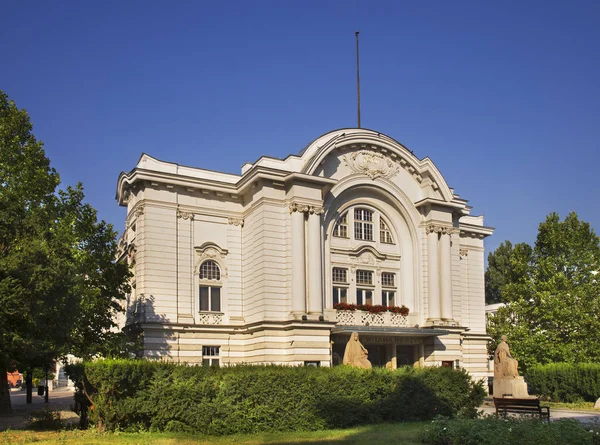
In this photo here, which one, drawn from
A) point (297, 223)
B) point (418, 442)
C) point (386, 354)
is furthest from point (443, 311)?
point (418, 442)

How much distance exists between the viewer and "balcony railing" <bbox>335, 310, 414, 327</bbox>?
35531 millimetres

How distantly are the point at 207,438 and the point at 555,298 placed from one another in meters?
29.5

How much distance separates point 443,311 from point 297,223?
10850 millimetres

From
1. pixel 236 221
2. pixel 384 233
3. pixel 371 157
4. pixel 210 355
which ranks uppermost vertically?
pixel 371 157

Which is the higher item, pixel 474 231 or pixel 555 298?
pixel 474 231

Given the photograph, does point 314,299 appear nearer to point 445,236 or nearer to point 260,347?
point 260,347

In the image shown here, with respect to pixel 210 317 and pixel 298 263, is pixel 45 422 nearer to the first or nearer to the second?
pixel 210 317

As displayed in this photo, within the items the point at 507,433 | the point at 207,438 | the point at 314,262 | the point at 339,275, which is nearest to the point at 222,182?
the point at 314,262

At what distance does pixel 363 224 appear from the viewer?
38469 mm

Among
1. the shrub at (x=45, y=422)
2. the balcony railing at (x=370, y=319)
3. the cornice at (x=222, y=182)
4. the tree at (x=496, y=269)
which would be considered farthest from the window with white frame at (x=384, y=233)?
the tree at (x=496, y=269)

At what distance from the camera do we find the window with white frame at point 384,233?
128 feet

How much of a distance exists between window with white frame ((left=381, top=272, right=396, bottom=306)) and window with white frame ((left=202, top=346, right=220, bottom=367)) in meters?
10.2

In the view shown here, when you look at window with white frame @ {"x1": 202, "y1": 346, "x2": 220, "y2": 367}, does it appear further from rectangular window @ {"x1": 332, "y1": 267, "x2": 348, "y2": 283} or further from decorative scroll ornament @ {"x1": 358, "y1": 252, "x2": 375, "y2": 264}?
decorative scroll ornament @ {"x1": 358, "y1": 252, "x2": 375, "y2": 264}

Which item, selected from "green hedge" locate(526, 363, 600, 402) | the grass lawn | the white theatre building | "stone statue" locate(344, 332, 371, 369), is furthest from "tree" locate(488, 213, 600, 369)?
the grass lawn
